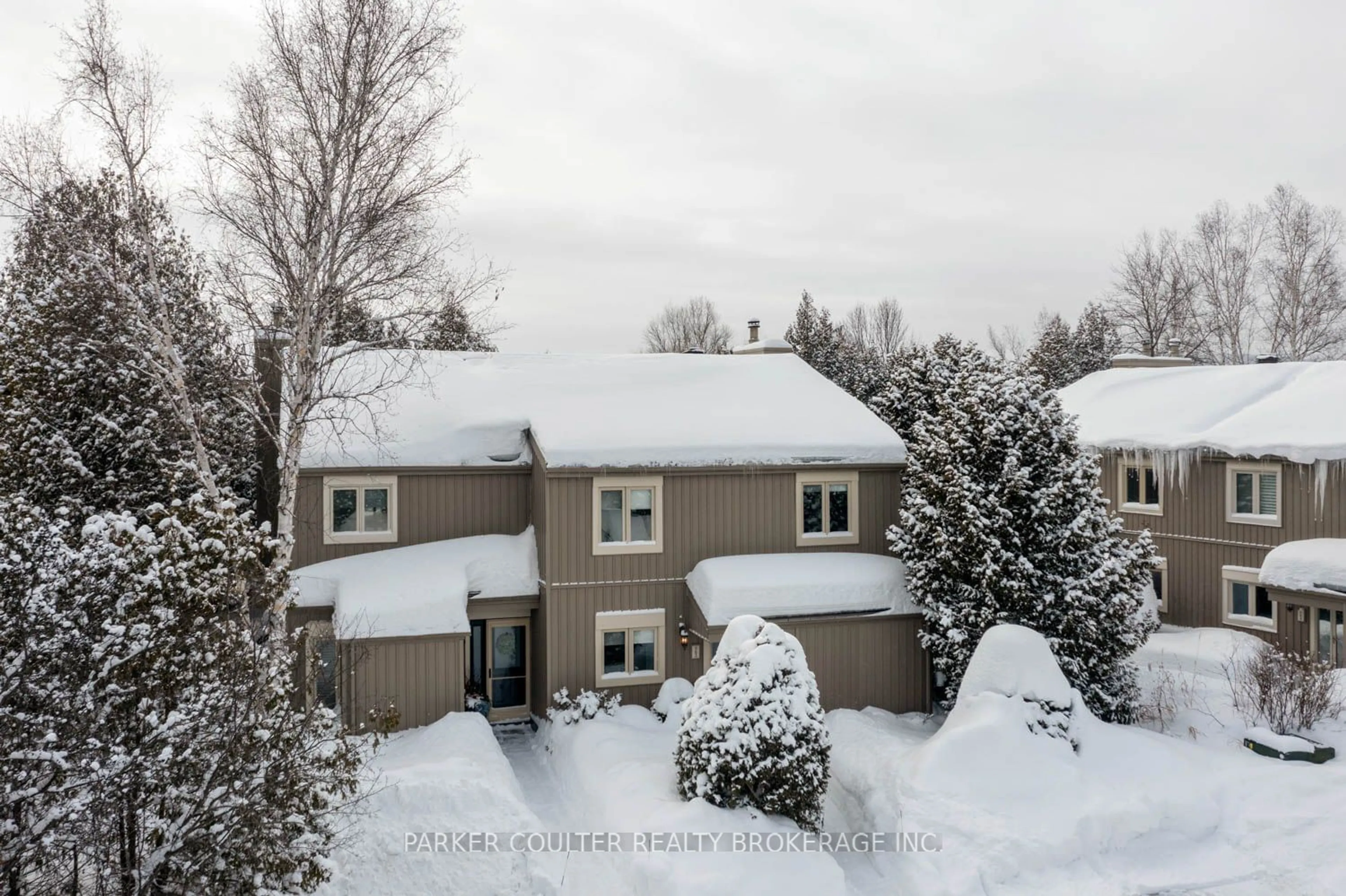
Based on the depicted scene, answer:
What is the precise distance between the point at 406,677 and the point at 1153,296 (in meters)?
42.6

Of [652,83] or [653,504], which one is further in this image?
[653,504]

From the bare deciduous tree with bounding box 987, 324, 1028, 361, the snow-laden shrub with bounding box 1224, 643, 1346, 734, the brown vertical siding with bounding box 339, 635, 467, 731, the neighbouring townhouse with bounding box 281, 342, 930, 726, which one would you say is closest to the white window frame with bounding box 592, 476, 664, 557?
the neighbouring townhouse with bounding box 281, 342, 930, 726

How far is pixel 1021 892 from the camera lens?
30.0 ft

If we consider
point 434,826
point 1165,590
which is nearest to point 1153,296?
point 1165,590

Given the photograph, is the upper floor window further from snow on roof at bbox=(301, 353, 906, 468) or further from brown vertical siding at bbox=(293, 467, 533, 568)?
brown vertical siding at bbox=(293, 467, 533, 568)

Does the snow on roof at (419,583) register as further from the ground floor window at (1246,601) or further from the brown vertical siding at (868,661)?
the ground floor window at (1246,601)

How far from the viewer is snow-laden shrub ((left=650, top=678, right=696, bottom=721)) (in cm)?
1413

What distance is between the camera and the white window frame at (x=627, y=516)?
1480 centimetres

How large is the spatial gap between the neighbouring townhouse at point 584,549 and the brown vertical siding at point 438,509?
1.2 inches

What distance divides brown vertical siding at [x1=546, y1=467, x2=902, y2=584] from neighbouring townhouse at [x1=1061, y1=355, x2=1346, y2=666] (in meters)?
6.31

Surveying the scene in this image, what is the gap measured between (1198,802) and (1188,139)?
17784mm

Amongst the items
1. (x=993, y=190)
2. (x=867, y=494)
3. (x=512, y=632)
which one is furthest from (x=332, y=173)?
(x=993, y=190)

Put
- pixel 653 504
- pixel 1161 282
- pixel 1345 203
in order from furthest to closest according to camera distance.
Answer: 1. pixel 1161 282
2. pixel 1345 203
3. pixel 653 504

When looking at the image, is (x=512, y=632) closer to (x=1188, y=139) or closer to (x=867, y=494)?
(x=867, y=494)
